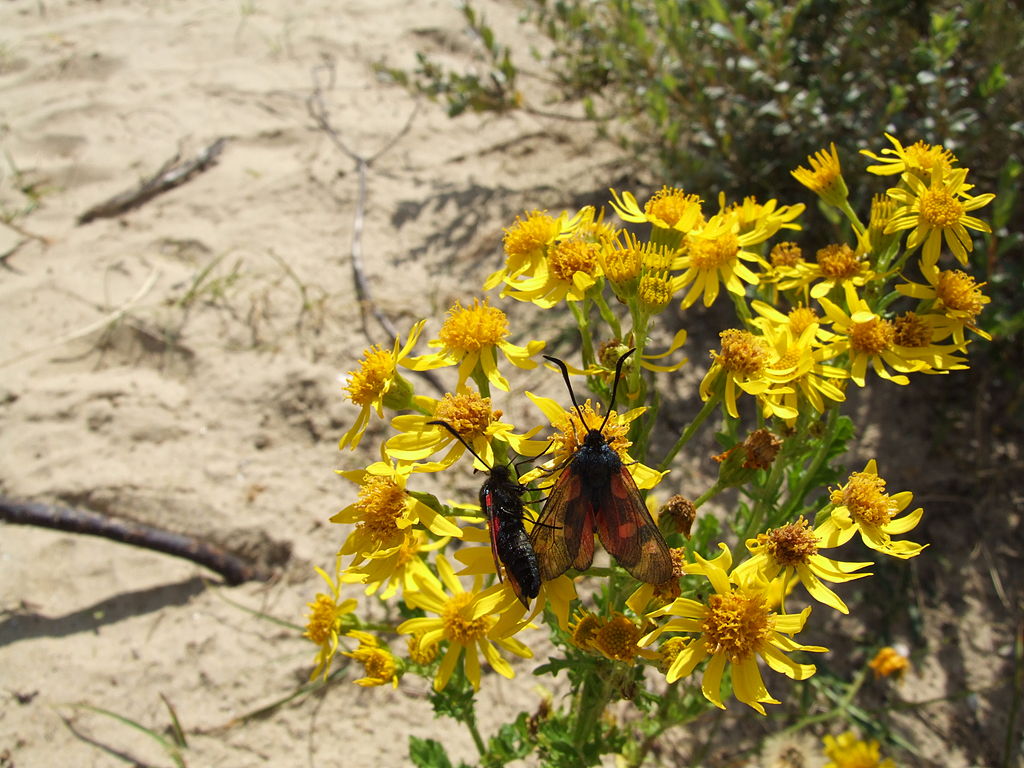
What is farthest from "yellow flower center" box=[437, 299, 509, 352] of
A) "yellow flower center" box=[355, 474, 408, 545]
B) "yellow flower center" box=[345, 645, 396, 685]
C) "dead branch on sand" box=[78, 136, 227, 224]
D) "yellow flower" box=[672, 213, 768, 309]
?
"dead branch on sand" box=[78, 136, 227, 224]

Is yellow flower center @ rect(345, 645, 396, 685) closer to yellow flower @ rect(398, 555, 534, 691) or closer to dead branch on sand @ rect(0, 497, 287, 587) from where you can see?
yellow flower @ rect(398, 555, 534, 691)

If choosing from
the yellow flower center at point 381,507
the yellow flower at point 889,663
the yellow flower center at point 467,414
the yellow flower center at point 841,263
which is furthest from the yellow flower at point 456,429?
the yellow flower at point 889,663

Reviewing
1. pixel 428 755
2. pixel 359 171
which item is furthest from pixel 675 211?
pixel 359 171

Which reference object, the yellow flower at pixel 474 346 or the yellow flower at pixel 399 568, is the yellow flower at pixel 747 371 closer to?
the yellow flower at pixel 474 346

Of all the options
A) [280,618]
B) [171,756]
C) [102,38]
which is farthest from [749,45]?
[102,38]

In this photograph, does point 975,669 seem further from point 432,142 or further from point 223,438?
point 432,142

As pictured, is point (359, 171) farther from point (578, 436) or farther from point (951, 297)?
point (951, 297)
